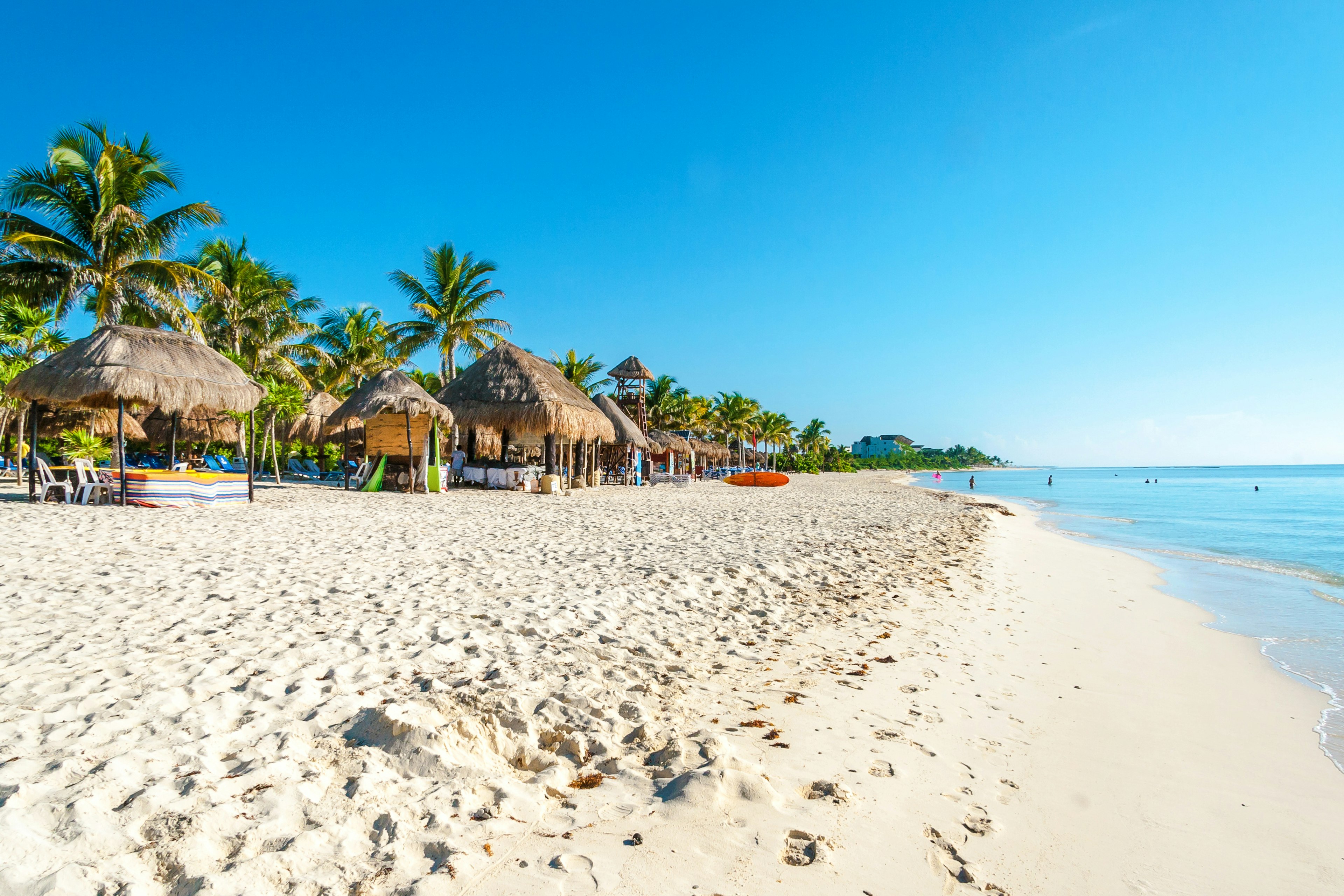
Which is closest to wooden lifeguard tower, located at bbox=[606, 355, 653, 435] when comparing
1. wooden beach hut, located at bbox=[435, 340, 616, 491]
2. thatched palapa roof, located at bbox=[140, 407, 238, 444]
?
wooden beach hut, located at bbox=[435, 340, 616, 491]

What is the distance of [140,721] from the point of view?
2398mm

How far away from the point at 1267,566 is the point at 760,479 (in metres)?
16.2

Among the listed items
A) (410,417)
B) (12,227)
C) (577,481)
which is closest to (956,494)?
(577,481)

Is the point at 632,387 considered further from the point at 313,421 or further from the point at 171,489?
the point at 171,489

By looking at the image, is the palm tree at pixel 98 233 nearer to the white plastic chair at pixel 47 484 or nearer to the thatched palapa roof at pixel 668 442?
the white plastic chair at pixel 47 484

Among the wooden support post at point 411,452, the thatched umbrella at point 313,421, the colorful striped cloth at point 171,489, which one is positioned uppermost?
the thatched umbrella at point 313,421

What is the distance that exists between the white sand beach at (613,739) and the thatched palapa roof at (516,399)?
34.3 ft

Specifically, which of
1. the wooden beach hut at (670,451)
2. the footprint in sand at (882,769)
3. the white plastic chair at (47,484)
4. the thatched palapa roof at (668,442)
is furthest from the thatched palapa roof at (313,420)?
the footprint in sand at (882,769)

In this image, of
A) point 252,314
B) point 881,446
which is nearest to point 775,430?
point 252,314

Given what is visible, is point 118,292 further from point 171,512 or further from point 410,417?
point 171,512

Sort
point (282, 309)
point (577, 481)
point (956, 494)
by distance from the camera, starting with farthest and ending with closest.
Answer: point (956, 494) → point (282, 309) → point (577, 481)

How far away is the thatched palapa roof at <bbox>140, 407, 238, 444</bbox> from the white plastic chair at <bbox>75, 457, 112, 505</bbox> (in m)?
10.3

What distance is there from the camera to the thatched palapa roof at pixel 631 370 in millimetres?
26391

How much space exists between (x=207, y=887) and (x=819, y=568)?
556 centimetres
